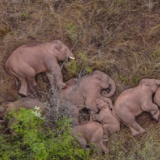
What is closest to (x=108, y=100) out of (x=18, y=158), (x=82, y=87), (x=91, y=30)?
(x=82, y=87)

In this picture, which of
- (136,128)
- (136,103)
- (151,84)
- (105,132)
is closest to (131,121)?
(136,128)

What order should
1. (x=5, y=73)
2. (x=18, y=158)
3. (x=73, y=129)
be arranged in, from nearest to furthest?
(x=18, y=158) < (x=73, y=129) < (x=5, y=73)

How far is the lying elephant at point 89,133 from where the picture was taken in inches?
189

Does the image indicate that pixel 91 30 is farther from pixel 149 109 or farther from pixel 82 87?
pixel 149 109

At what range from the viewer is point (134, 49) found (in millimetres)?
5402

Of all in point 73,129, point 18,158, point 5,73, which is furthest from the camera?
point 5,73

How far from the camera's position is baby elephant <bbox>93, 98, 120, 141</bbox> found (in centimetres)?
496

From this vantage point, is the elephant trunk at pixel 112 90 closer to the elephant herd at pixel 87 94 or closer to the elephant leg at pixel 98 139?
the elephant herd at pixel 87 94

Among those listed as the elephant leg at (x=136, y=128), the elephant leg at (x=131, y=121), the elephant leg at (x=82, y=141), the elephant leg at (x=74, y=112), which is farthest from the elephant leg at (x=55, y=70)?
the elephant leg at (x=136, y=128)

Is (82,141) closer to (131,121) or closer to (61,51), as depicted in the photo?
(131,121)

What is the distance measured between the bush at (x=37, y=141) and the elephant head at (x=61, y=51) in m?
1.03

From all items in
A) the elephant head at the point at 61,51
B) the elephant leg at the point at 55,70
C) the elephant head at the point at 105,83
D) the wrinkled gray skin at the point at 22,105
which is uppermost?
the elephant head at the point at 61,51

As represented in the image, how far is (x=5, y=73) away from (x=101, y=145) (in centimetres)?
191

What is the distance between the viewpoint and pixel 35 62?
500 centimetres
